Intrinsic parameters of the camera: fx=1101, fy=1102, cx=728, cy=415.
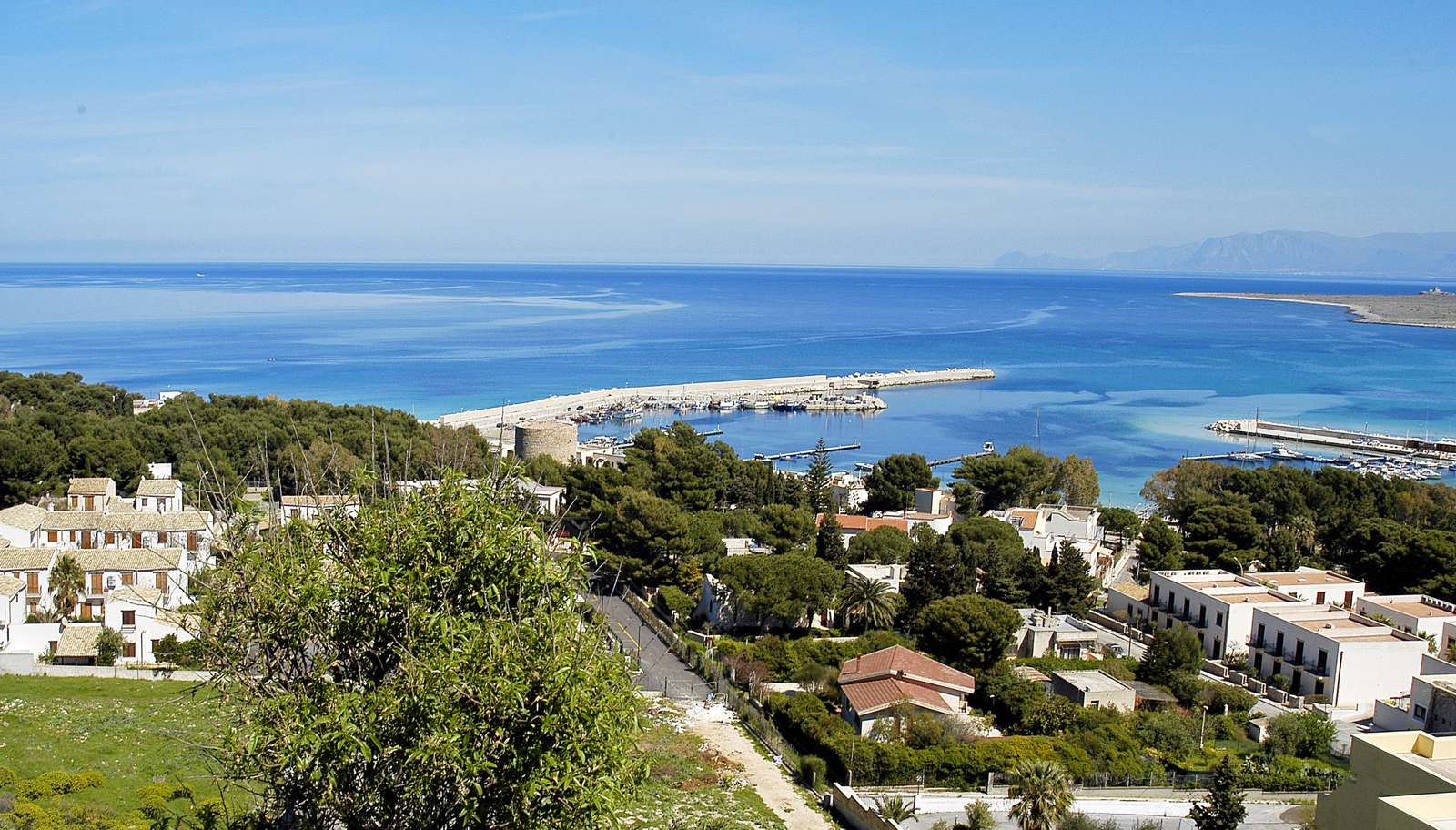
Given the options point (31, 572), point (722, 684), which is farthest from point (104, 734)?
point (722, 684)

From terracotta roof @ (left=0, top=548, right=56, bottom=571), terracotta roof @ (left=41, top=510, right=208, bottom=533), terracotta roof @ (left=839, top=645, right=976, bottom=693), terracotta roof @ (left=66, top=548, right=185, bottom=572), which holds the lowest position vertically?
terracotta roof @ (left=839, top=645, right=976, bottom=693)

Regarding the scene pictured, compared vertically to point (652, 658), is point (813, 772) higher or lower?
higher

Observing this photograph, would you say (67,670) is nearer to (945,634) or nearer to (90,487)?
(90,487)

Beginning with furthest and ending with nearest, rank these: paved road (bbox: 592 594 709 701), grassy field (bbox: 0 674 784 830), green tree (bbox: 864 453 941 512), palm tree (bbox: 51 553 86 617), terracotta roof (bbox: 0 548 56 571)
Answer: green tree (bbox: 864 453 941 512) → palm tree (bbox: 51 553 86 617) → terracotta roof (bbox: 0 548 56 571) → paved road (bbox: 592 594 709 701) → grassy field (bbox: 0 674 784 830)

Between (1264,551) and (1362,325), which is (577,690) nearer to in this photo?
(1264,551)

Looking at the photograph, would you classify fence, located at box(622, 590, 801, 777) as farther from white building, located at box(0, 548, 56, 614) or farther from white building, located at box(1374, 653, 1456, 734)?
white building, located at box(0, 548, 56, 614)

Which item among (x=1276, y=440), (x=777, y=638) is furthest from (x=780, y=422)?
(x=777, y=638)

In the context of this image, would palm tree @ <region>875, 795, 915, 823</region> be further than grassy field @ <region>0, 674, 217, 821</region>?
Yes

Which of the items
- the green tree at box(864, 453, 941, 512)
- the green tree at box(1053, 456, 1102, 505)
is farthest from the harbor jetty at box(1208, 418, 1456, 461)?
the green tree at box(864, 453, 941, 512)
